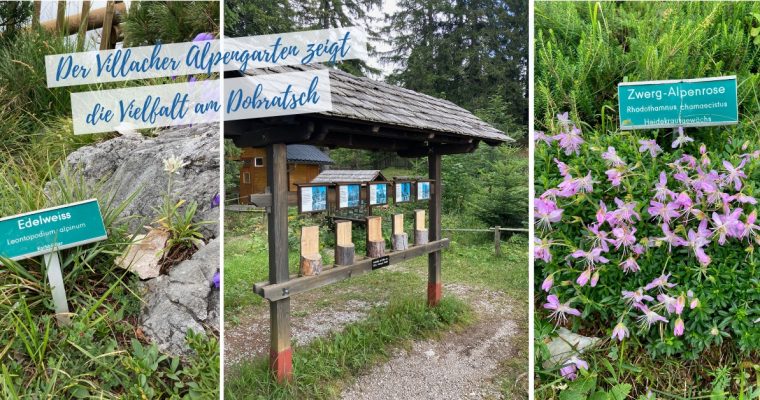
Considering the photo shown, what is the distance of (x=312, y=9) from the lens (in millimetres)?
1914

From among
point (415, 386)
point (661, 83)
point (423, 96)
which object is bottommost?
point (415, 386)

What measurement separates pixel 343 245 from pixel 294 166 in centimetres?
66

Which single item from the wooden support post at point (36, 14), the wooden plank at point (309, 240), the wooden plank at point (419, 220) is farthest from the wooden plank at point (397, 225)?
the wooden support post at point (36, 14)

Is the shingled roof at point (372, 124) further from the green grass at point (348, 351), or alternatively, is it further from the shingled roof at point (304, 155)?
the green grass at point (348, 351)

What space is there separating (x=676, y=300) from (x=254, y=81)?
156cm

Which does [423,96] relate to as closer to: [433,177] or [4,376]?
[433,177]

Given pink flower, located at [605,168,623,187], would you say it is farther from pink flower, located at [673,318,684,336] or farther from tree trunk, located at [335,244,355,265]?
tree trunk, located at [335,244,355,265]

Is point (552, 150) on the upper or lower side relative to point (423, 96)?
lower

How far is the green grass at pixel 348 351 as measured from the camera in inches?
82.0

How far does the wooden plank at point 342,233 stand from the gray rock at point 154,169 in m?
0.65

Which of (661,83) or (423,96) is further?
(423,96)

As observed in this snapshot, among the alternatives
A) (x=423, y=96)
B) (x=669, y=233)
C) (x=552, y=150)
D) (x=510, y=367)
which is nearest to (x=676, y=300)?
(x=669, y=233)

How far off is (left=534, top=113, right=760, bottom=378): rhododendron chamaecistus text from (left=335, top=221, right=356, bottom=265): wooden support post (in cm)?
111

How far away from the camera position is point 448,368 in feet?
7.93
